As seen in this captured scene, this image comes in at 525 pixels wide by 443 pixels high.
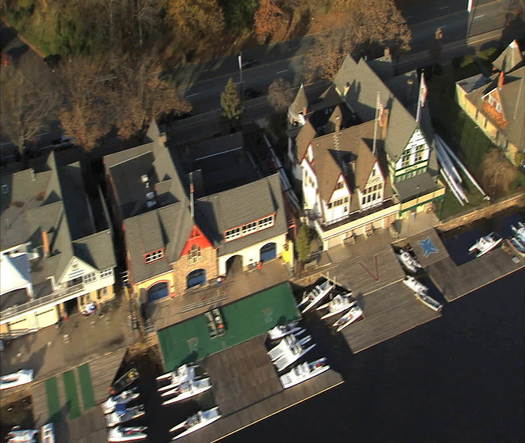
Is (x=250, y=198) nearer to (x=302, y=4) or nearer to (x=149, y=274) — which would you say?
(x=149, y=274)

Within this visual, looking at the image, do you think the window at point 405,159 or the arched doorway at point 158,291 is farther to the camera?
the window at point 405,159

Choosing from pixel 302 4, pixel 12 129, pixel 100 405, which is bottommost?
pixel 100 405

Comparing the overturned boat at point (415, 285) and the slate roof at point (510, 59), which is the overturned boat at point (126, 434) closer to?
the overturned boat at point (415, 285)

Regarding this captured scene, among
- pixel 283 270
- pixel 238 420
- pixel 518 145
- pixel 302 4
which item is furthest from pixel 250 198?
pixel 302 4

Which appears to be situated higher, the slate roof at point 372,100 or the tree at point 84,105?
the tree at point 84,105

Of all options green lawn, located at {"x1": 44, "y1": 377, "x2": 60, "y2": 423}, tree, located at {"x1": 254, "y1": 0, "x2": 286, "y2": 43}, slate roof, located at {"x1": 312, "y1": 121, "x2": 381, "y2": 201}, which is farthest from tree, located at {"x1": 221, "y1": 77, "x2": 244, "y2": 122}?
green lawn, located at {"x1": 44, "y1": 377, "x2": 60, "y2": 423}

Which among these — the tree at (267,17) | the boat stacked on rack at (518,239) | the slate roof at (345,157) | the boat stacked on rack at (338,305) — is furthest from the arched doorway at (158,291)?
the tree at (267,17)
